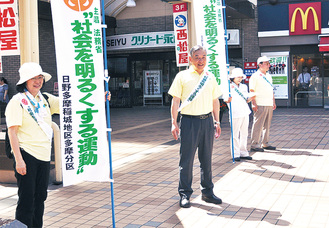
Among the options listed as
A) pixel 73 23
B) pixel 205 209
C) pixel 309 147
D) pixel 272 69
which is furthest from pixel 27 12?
pixel 272 69

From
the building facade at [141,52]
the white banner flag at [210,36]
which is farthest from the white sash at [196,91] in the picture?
the building facade at [141,52]

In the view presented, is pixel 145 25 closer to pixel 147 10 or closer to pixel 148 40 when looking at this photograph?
pixel 147 10

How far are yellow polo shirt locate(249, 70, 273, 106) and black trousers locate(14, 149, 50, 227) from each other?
559cm

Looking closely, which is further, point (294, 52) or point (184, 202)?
point (294, 52)

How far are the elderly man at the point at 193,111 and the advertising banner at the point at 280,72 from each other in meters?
14.9

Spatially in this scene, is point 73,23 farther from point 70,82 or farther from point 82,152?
point 82,152

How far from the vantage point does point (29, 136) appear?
4.13 meters

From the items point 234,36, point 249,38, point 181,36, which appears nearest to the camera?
point 181,36

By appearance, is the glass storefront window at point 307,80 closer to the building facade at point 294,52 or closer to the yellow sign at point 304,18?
the building facade at point 294,52

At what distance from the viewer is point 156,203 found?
18.8ft

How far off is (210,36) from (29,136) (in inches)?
181

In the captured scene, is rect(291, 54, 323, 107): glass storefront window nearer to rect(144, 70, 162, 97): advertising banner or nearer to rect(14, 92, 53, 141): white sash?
rect(144, 70, 162, 97): advertising banner

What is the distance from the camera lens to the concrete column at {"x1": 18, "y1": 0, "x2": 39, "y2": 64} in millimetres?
6641

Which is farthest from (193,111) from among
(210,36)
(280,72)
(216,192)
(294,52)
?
(294,52)
